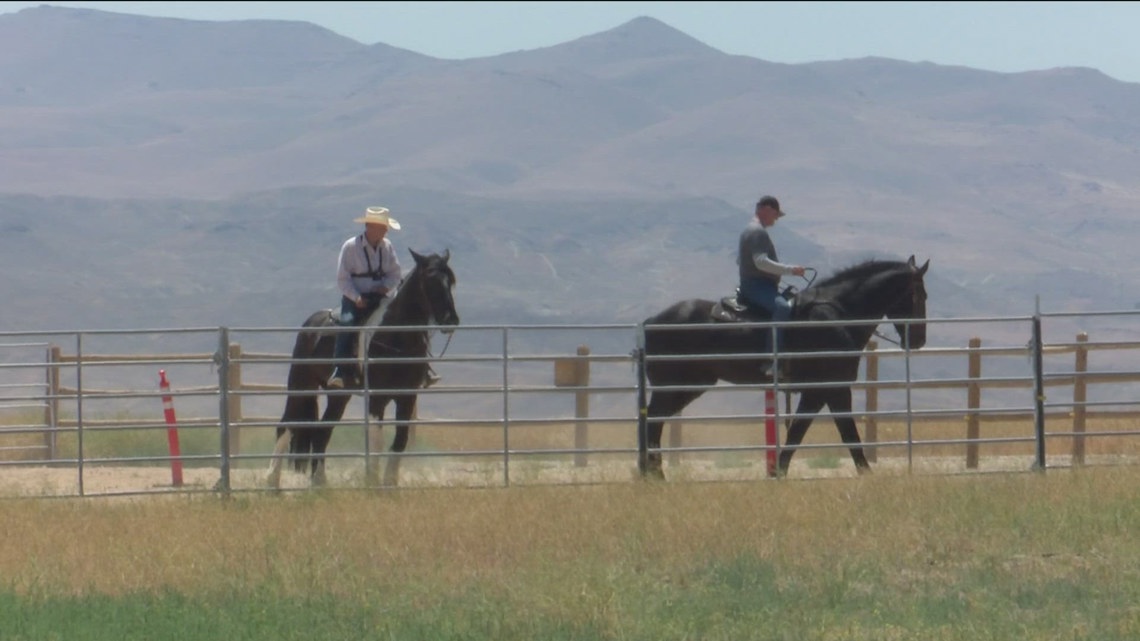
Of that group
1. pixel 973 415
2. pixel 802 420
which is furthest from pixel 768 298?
pixel 973 415

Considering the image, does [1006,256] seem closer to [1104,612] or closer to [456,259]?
[456,259]

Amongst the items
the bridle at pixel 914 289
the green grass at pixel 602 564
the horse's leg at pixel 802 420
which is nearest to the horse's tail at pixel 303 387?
the green grass at pixel 602 564

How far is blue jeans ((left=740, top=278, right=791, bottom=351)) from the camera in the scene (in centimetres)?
1581

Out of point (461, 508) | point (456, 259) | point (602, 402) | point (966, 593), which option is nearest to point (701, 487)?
point (461, 508)

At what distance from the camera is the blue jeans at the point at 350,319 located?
611 inches

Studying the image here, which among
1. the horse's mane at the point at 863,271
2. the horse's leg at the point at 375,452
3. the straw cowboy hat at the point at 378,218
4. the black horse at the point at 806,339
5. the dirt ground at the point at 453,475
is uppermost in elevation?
the straw cowboy hat at the point at 378,218

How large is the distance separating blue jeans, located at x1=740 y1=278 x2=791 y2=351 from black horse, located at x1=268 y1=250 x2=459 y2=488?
2.39 meters

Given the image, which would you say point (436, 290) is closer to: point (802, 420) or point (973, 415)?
point (802, 420)

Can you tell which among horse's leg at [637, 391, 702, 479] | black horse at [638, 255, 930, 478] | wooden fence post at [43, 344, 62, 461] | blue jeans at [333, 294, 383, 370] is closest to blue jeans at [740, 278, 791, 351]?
black horse at [638, 255, 930, 478]

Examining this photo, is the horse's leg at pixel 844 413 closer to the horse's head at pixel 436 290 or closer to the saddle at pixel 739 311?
the saddle at pixel 739 311

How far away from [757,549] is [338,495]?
411 cm

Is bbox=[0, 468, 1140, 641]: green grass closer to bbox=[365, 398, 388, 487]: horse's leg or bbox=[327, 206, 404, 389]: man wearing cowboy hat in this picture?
bbox=[365, 398, 388, 487]: horse's leg

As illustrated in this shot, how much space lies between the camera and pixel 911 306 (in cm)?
1592

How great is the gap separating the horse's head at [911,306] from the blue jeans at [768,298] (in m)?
0.90
